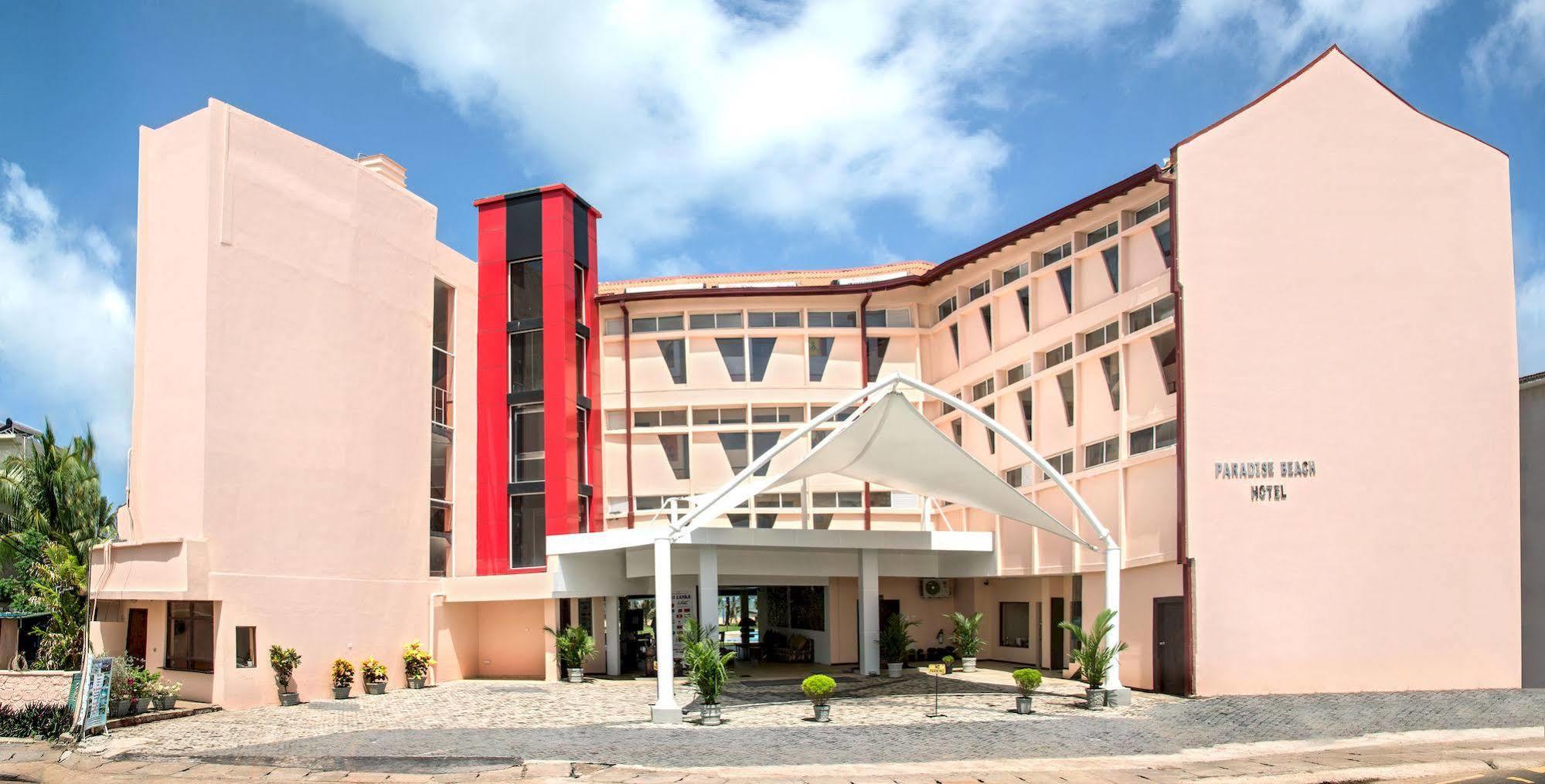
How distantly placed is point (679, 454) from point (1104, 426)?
41.7 feet

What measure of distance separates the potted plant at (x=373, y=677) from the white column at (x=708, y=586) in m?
7.27

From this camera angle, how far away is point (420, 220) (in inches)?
1181

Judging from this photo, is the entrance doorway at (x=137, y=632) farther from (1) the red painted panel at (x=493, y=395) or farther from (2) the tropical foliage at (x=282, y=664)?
(1) the red painted panel at (x=493, y=395)

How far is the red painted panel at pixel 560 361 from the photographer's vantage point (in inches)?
1225

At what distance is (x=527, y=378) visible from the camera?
1261 inches

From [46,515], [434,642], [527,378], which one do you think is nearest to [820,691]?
[434,642]

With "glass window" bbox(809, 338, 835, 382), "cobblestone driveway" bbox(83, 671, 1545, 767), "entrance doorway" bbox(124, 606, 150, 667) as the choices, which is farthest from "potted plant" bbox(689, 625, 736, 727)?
"glass window" bbox(809, 338, 835, 382)

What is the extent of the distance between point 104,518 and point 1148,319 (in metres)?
30.5

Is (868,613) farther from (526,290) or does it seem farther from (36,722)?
(36,722)

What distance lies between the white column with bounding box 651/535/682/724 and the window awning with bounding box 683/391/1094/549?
2.77 ft

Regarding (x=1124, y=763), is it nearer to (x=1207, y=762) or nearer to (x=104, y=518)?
(x=1207, y=762)

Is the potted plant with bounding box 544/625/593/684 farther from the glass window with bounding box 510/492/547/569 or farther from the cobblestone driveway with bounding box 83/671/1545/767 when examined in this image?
the cobblestone driveway with bounding box 83/671/1545/767

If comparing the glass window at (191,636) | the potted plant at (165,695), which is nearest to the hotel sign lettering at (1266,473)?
the glass window at (191,636)

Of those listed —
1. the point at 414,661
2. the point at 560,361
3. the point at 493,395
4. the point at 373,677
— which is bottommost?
the point at 373,677
